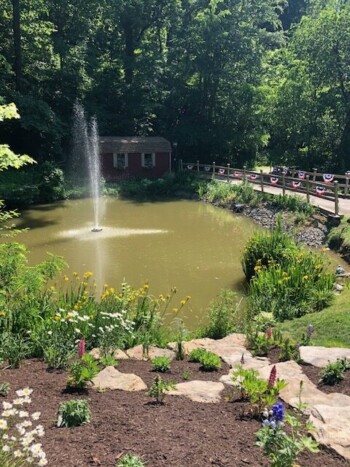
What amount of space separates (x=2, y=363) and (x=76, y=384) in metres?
1.08

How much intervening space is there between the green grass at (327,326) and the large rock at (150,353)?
178cm

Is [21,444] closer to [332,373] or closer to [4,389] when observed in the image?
[4,389]

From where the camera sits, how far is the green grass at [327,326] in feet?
19.3

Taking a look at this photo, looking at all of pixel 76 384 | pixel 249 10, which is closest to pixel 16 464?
pixel 76 384

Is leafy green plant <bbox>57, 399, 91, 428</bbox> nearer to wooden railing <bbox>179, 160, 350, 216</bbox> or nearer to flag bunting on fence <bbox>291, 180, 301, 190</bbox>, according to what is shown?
wooden railing <bbox>179, 160, 350, 216</bbox>

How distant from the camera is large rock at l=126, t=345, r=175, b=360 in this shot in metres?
5.20

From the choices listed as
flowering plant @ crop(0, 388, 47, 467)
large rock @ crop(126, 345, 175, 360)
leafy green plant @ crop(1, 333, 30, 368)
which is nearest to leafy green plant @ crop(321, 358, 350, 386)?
large rock @ crop(126, 345, 175, 360)

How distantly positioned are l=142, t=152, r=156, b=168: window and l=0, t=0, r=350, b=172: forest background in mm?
3334

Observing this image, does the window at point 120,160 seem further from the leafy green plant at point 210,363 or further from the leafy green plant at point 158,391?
the leafy green plant at point 158,391

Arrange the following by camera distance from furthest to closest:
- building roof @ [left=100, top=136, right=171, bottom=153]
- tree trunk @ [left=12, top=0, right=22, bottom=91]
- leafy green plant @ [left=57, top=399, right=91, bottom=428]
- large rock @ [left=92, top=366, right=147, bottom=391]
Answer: building roof @ [left=100, top=136, right=171, bottom=153], tree trunk @ [left=12, top=0, right=22, bottom=91], large rock @ [left=92, top=366, right=147, bottom=391], leafy green plant @ [left=57, top=399, right=91, bottom=428]

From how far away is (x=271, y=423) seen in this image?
264 centimetres

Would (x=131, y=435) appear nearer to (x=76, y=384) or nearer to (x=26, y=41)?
(x=76, y=384)

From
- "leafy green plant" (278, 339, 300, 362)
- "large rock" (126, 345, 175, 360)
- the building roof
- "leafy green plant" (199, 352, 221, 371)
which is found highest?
the building roof

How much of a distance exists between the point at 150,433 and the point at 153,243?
11.3 metres
